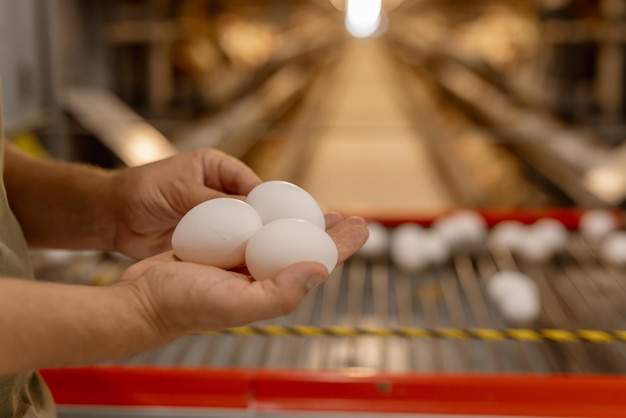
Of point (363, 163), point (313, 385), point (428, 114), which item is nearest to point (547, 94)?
point (363, 163)

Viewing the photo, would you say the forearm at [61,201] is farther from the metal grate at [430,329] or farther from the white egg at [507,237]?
the white egg at [507,237]

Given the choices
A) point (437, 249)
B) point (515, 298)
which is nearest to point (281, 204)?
point (515, 298)

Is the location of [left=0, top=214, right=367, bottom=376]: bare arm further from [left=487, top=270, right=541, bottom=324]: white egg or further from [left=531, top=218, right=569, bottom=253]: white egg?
[left=531, top=218, right=569, bottom=253]: white egg

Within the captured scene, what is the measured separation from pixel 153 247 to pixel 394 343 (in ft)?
2.41

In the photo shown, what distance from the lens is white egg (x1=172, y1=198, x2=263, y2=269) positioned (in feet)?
3.25

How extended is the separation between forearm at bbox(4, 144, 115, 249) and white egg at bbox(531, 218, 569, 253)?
55.0 inches

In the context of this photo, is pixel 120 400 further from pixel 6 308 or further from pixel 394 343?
pixel 6 308

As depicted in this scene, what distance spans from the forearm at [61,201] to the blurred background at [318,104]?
1.44 m

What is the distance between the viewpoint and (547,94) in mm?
5703

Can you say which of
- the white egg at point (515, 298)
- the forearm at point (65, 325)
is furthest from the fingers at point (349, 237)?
the white egg at point (515, 298)

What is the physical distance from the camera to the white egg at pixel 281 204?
115 centimetres

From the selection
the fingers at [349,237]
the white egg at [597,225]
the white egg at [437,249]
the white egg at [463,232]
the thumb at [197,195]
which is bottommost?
the fingers at [349,237]

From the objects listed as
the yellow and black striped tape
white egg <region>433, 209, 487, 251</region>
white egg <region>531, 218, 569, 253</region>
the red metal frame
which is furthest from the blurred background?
the red metal frame

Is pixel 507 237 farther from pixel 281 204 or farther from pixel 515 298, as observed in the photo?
pixel 281 204
